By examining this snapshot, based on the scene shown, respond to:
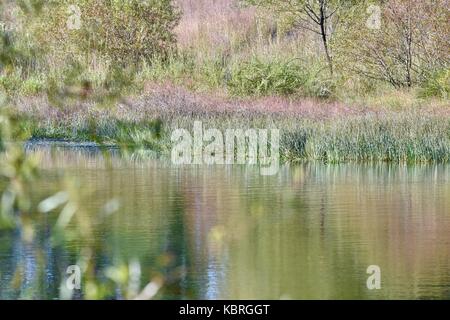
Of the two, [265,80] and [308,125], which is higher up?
[265,80]

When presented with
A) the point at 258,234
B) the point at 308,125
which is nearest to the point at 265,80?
the point at 308,125

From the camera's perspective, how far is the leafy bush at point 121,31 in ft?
105

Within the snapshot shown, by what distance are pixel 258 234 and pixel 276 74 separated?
57.7 feet

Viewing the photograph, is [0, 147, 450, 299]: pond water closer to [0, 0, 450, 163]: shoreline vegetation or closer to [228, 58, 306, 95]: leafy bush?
[0, 0, 450, 163]: shoreline vegetation

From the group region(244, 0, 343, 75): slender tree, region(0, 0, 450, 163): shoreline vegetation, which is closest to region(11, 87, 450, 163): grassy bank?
region(0, 0, 450, 163): shoreline vegetation

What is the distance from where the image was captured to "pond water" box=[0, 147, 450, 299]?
9.48 meters

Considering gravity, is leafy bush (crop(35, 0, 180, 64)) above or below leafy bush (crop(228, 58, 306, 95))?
above

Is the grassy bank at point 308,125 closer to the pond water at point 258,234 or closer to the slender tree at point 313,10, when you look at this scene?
the pond water at point 258,234

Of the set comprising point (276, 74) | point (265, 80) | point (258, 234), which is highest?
point (276, 74)

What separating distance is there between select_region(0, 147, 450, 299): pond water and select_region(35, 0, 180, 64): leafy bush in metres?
13.3

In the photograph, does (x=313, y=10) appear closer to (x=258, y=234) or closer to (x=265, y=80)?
(x=265, y=80)

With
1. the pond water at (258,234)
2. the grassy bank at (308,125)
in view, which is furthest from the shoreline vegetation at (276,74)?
the pond water at (258,234)

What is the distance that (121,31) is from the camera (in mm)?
32719
